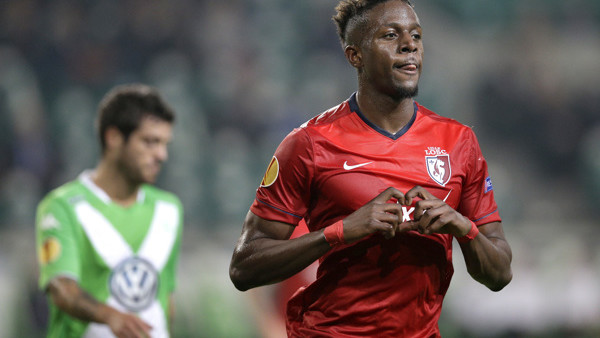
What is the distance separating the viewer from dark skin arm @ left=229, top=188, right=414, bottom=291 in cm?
290

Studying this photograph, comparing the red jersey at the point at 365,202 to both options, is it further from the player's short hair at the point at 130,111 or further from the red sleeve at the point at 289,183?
the player's short hair at the point at 130,111

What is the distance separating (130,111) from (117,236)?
2.86 feet

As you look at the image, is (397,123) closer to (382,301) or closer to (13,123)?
(382,301)

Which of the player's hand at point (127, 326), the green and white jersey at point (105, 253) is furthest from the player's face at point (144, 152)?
the player's hand at point (127, 326)

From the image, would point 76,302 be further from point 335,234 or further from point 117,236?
point 335,234

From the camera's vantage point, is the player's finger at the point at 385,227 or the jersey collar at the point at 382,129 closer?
the player's finger at the point at 385,227

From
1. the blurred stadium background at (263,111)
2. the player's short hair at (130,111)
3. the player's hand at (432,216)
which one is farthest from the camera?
the blurred stadium background at (263,111)

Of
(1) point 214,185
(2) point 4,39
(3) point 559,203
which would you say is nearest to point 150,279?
(1) point 214,185

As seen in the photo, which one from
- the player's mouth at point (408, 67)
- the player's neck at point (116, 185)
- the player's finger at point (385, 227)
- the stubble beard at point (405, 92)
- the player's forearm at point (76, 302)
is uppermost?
the player's mouth at point (408, 67)

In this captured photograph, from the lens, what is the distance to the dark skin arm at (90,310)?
13.5 feet

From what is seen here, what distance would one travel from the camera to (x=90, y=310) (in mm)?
4203

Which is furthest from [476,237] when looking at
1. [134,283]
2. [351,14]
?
[134,283]

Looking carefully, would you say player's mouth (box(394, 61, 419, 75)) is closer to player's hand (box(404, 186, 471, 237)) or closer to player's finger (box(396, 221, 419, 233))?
player's hand (box(404, 186, 471, 237))

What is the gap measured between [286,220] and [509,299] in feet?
20.7
